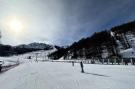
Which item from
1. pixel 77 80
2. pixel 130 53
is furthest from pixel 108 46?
pixel 77 80

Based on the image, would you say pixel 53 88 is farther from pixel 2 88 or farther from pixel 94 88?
pixel 2 88

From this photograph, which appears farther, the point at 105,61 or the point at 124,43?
the point at 124,43

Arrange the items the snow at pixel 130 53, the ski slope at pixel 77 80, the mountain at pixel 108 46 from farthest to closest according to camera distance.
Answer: the mountain at pixel 108 46 < the snow at pixel 130 53 < the ski slope at pixel 77 80

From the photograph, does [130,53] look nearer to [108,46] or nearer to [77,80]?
[108,46]

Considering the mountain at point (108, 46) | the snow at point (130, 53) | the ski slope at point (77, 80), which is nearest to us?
the ski slope at point (77, 80)

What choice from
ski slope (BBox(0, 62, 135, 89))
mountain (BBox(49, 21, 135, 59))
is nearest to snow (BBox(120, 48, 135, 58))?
mountain (BBox(49, 21, 135, 59))

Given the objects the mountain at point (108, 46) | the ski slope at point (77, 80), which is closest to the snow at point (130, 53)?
the mountain at point (108, 46)

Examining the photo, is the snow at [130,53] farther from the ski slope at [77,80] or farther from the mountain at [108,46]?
the ski slope at [77,80]

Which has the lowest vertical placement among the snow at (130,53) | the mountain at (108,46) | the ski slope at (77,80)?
the ski slope at (77,80)

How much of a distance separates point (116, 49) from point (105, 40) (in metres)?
14.1

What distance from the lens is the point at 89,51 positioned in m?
89.9

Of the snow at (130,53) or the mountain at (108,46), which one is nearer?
the snow at (130,53)

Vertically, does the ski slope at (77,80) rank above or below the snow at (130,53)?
below

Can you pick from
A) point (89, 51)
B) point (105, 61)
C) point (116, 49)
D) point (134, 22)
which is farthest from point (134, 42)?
point (105, 61)
